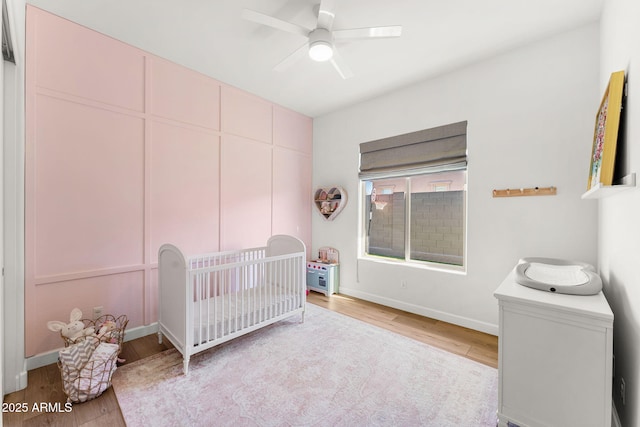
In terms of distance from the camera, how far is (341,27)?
7.04ft

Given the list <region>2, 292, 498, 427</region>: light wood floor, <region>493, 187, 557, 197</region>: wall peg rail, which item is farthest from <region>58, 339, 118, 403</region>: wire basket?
<region>493, 187, 557, 197</region>: wall peg rail

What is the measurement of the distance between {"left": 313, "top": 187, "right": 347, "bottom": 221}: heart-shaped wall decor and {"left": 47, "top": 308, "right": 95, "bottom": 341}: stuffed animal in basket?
268 cm

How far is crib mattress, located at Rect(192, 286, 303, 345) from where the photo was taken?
211 cm

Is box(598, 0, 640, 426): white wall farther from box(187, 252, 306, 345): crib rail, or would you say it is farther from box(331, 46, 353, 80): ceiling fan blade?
box(187, 252, 306, 345): crib rail

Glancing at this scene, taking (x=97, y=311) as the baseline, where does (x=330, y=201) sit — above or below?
above

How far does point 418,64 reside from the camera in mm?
2633

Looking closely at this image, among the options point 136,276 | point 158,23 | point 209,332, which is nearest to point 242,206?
point 136,276

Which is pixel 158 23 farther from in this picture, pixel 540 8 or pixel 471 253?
pixel 471 253

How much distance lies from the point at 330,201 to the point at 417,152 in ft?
4.31

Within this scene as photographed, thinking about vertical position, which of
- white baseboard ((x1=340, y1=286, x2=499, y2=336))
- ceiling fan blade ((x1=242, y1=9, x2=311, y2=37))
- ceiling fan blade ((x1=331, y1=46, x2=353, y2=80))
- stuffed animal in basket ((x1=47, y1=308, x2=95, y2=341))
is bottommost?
white baseboard ((x1=340, y1=286, x2=499, y2=336))

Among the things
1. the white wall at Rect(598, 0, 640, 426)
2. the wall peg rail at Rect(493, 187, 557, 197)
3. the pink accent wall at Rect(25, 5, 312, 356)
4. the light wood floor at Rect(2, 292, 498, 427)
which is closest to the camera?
the white wall at Rect(598, 0, 640, 426)

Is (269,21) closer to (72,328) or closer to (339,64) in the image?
(339,64)

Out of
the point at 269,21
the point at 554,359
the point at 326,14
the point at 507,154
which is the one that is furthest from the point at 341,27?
the point at 554,359

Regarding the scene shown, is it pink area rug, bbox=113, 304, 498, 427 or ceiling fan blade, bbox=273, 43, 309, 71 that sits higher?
ceiling fan blade, bbox=273, 43, 309, 71
